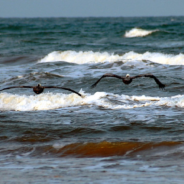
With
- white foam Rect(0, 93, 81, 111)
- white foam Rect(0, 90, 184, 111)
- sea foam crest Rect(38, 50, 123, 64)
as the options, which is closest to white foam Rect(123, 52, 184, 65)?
sea foam crest Rect(38, 50, 123, 64)

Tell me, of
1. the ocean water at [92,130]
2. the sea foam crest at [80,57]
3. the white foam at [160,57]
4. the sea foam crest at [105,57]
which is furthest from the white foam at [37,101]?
the sea foam crest at [80,57]

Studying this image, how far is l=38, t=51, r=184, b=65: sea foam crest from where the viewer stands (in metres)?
26.8

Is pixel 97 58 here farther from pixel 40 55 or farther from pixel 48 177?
pixel 48 177

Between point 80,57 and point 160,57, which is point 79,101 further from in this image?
point 80,57

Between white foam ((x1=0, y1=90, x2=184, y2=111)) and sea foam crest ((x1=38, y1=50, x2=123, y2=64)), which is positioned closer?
white foam ((x1=0, y1=90, x2=184, y2=111))

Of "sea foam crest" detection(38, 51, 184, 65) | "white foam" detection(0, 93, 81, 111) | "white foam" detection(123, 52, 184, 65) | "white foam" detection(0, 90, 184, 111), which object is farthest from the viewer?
"sea foam crest" detection(38, 51, 184, 65)

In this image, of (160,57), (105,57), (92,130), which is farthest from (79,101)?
(105,57)

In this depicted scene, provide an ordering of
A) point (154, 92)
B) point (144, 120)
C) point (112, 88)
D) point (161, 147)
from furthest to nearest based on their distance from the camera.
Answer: point (112, 88)
point (154, 92)
point (144, 120)
point (161, 147)

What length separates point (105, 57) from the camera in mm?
29125

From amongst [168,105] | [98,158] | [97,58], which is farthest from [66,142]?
[97,58]

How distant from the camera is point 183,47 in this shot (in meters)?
32.3

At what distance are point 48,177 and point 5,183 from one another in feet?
2.59

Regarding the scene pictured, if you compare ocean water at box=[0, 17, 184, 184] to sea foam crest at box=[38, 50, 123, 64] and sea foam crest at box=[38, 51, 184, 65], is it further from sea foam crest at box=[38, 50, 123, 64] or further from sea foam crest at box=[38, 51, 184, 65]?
sea foam crest at box=[38, 50, 123, 64]

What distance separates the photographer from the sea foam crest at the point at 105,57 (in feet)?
87.9
